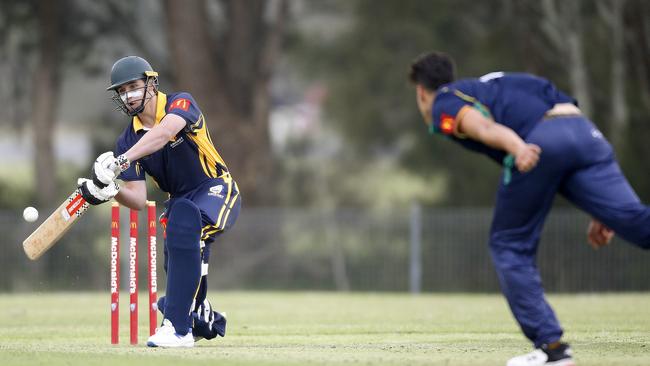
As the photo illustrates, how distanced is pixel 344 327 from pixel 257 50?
1719cm

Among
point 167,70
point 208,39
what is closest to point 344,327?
point 208,39

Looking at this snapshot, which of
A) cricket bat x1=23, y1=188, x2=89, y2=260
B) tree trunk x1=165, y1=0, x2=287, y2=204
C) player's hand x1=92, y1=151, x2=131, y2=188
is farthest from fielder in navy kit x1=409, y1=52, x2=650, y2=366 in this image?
Result: tree trunk x1=165, y1=0, x2=287, y2=204

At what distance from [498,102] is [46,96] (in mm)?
23889

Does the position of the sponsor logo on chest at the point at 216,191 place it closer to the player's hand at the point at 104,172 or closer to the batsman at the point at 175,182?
the batsman at the point at 175,182

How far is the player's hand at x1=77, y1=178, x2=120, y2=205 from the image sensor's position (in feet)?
27.3

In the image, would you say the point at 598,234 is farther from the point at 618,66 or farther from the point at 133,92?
the point at 618,66

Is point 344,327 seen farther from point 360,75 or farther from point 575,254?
point 360,75

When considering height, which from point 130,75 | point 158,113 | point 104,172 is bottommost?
point 104,172

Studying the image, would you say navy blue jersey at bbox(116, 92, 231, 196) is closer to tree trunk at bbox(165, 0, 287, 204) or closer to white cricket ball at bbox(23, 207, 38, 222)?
white cricket ball at bbox(23, 207, 38, 222)

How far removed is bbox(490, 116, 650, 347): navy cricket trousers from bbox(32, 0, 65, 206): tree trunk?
23.2 metres

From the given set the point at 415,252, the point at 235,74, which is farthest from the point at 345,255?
the point at 235,74

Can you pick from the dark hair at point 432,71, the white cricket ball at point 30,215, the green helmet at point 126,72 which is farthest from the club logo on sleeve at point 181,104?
the dark hair at point 432,71

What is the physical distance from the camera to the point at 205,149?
8.92 m

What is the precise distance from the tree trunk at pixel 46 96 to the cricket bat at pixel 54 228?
68.9 feet
